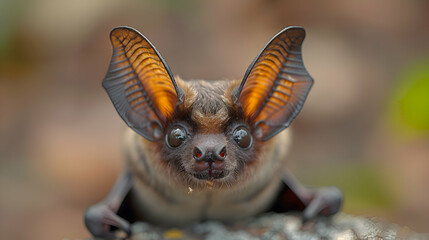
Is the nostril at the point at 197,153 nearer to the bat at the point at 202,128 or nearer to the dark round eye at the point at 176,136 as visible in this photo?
the bat at the point at 202,128

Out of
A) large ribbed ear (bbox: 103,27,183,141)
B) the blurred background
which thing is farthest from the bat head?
the blurred background

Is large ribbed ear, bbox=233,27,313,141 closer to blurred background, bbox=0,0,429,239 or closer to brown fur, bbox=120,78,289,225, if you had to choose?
brown fur, bbox=120,78,289,225

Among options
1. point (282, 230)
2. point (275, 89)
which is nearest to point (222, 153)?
point (275, 89)

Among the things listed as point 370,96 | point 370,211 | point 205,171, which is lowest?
point 370,211

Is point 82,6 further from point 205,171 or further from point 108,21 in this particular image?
point 205,171

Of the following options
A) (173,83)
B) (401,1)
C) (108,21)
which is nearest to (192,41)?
(108,21)

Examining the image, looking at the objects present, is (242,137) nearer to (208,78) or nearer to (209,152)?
(209,152)
